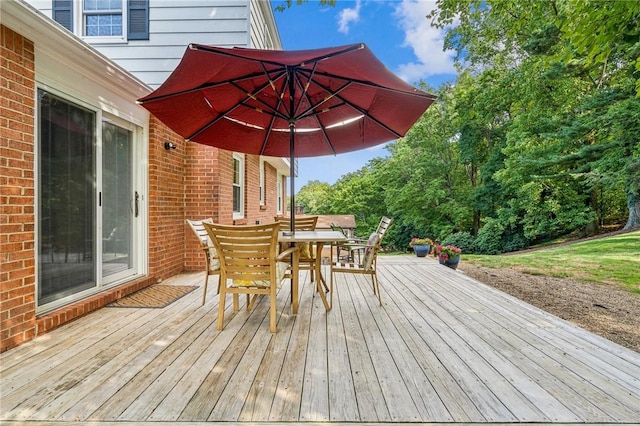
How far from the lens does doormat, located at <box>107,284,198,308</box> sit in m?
3.57

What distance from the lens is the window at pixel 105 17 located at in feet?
17.4

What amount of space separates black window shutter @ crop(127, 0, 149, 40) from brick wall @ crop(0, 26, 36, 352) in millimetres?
3468

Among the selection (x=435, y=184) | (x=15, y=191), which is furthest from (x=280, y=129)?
(x=435, y=184)

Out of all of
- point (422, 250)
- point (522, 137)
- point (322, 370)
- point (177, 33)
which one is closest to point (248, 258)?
point (322, 370)

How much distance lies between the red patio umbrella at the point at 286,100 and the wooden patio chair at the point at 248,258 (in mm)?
840

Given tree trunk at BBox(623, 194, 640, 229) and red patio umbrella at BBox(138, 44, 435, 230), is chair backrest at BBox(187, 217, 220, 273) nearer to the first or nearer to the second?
red patio umbrella at BBox(138, 44, 435, 230)

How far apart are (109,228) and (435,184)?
19292 mm

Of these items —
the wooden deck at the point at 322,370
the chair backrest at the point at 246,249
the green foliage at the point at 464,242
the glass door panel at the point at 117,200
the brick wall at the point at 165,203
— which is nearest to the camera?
the wooden deck at the point at 322,370

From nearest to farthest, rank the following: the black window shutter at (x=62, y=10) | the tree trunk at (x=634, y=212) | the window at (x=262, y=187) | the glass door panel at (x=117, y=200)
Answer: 1. the glass door panel at (x=117, y=200)
2. the black window shutter at (x=62, y=10)
3. the window at (x=262, y=187)
4. the tree trunk at (x=634, y=212)

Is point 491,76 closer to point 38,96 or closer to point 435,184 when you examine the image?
point 435,184

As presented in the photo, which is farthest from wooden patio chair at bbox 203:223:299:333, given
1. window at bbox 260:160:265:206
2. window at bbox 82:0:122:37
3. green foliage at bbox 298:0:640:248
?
Result: window at bbox 260:160:265:206

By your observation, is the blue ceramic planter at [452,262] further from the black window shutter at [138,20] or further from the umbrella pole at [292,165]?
the black window shutter at [138,20]

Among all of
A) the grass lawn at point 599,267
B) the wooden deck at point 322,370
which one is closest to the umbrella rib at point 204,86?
the wooden deck at point 322,370

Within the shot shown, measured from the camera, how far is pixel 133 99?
4090 mm
